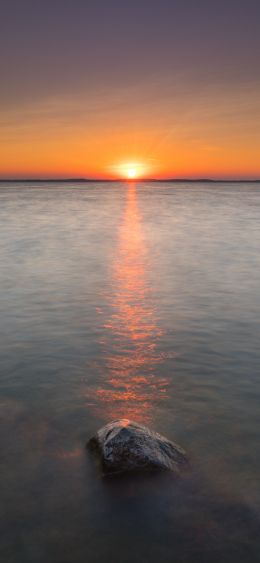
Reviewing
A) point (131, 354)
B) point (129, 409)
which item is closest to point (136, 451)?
point (129, 409)

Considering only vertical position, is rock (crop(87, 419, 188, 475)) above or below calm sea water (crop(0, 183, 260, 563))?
above

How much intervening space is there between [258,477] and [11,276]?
18810mm

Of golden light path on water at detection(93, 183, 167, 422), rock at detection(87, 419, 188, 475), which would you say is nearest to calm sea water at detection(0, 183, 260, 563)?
golden light path on water at detection(93, 183, 167, 422)

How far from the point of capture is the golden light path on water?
1054cm

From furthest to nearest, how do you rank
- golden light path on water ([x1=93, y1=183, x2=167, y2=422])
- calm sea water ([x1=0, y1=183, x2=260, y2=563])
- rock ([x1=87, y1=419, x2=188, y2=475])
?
golden light path on water ([x1=93, y1=183, x2=167, y2=422]), rock ([x1=87, y1=419, x2=188, y2=475]), calm sea water ([x1=0, y1=183, x2=260, y2=563])

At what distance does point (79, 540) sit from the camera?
679cm

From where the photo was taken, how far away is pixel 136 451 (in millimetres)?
8195

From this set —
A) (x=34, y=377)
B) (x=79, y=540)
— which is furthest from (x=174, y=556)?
(x=34, y=377)

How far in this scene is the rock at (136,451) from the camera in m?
8.15

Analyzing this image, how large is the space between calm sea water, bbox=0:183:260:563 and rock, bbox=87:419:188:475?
22 cm

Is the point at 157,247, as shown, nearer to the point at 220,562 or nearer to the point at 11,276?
the point at 11,276

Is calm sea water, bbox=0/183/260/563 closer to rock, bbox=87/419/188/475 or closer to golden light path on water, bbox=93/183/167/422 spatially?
golden light path on water, bbox=93/183/167/422

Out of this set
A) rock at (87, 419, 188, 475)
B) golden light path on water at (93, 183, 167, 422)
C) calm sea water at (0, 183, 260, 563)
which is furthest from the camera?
golden light path on water at (93, 183, 167, 422)

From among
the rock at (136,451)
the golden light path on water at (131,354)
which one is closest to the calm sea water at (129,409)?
the golden light path on water at (131,354)
